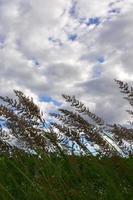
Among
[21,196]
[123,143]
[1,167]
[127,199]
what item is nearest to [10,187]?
[21,196]

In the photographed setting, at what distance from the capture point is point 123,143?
396 cm

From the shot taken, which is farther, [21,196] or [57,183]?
[21,196]

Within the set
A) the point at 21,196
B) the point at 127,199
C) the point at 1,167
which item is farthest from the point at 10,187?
the point at 127,199

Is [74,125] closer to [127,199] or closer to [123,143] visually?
[123,143]

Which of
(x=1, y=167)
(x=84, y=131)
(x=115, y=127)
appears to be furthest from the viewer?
(x=1, y=167)

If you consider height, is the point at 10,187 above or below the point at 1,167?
below

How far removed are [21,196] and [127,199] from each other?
6.02 feet

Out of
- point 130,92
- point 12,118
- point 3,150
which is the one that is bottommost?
point 3,150

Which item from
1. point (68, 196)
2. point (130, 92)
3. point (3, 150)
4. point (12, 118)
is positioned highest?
point (130, 92)

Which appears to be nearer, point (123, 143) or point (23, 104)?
point (23, 104)

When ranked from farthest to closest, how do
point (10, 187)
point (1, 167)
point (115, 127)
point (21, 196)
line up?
point (1, 167), point (10, 187), point (21, 196), point (115, 127)

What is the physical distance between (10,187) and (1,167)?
4.01ft

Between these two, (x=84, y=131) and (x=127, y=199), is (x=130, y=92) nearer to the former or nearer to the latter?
(x=84, y=131)

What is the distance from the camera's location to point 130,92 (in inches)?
155
